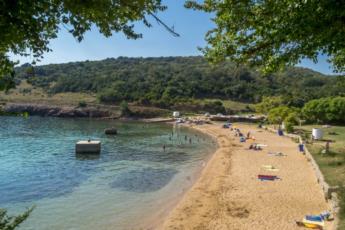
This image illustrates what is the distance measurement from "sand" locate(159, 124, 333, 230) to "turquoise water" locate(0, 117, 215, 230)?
5.89ft

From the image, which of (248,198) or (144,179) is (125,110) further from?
(248,198)

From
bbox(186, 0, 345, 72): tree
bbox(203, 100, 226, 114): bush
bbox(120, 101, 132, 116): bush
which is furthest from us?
bbox(203, 100, 226, 114): bush

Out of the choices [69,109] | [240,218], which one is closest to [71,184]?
[240,218]

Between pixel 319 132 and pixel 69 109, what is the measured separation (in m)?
92.6

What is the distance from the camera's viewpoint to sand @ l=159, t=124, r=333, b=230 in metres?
20.4

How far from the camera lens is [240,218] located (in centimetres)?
2088

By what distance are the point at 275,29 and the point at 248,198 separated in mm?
19200

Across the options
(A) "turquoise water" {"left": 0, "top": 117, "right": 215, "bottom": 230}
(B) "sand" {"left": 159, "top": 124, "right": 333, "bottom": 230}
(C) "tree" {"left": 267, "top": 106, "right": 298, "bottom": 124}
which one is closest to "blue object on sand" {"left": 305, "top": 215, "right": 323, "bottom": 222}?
(B) "sand" {"left": 159, "top": 124, "right": 333, "bottom": 230}

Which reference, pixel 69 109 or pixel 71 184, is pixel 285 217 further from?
pixel 69 109

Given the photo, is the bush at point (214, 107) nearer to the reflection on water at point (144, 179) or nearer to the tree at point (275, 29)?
the reflection on water at point (144, 179)

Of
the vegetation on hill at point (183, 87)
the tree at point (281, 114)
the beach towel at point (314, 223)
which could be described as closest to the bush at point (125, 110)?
the vegetation on hill at point (183, 87)

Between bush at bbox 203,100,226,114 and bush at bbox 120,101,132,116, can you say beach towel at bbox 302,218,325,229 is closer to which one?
bush at bbox 120,101,132,116

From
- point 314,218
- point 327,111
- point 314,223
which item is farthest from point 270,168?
point 327,111

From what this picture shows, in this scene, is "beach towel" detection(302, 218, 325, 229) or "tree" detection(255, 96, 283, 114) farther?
"tree" detection(255, 96, 283, 114)
